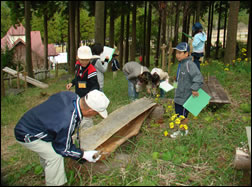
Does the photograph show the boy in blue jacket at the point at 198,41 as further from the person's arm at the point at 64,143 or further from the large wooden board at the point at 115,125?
the person's arm at the point at 64,143

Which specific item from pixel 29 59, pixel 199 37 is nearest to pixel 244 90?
pixel 199 37

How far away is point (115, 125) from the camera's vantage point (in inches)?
154

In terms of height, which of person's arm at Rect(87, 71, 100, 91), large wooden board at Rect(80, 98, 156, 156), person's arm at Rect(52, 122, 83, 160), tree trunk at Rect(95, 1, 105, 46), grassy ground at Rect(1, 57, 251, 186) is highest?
tree trunk at Rect(95, 1, 105, 46)

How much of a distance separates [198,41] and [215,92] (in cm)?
131

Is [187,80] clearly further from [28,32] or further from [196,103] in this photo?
[28,32]

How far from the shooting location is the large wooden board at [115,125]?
340 cm

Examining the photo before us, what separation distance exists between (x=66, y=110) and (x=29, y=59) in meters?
12.7

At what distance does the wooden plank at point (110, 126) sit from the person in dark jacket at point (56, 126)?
→ 0.72 m

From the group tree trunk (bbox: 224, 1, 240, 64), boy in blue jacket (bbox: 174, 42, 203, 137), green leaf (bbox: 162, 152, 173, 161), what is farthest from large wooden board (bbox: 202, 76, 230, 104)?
tree trunk (bbox: 224, 1, 240, 64)

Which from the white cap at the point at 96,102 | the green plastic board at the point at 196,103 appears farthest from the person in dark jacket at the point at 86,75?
the white cap at the point at 96,102

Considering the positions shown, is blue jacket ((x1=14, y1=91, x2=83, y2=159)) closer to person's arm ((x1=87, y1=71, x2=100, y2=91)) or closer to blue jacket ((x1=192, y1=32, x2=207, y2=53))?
person's arm ((x1=87, y1=71, x2=100, y2=91))

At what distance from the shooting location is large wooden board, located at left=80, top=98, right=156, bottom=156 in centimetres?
340

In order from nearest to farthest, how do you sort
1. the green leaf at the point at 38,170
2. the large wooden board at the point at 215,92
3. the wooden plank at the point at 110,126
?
1. the green leaf at the point at 38,170
2. the wooden plank at the point at 110,126
3. the large wooden board at the point at 215,92

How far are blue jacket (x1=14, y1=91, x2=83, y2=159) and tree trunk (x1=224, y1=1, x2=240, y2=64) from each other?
7.68 meters
